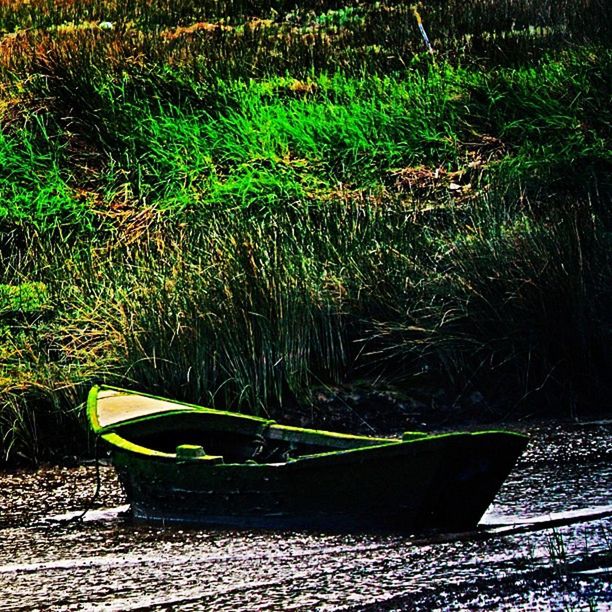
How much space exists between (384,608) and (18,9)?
13.9 meters

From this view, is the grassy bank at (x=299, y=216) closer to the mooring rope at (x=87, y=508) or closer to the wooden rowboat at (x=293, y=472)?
the mooring rope at (x=87, y=508)

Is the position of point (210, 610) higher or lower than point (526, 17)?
lower

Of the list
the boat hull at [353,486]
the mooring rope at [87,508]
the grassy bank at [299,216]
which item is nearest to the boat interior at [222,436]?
the mooring rope at [87,508]

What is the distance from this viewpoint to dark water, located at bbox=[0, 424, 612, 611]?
14.0ft

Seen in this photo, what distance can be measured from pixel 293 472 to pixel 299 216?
398 cm

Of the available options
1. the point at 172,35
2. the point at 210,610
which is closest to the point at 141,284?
the point at 210,610

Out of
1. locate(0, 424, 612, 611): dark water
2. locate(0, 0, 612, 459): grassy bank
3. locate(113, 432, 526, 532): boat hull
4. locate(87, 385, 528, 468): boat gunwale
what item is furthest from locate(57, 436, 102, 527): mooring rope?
locate(0, 0, 612, 459): grassy bank

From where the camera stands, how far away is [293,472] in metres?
5.08

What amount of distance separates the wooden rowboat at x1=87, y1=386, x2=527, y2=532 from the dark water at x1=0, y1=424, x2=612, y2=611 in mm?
90

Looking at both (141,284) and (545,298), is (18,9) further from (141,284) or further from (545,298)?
(545,298)

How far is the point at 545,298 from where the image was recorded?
7.45 metres

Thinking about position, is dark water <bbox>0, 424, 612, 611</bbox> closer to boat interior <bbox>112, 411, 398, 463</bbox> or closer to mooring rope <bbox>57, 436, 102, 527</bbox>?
mooring rope <bbox>57, 436, 102, 527</bbox>

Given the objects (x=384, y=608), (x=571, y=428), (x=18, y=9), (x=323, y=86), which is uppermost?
(x=18, y=9)

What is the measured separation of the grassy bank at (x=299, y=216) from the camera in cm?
738
